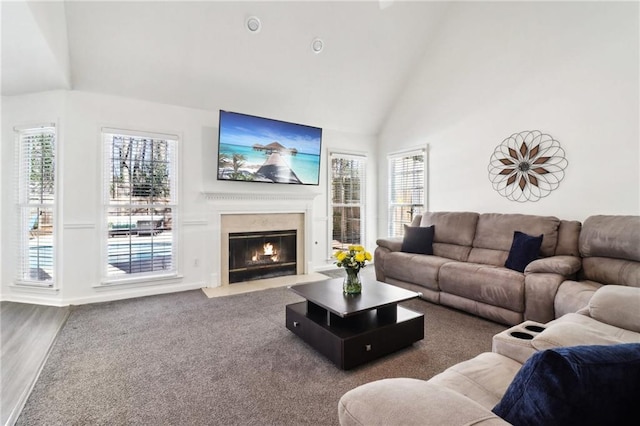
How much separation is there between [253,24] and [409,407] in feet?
13.6

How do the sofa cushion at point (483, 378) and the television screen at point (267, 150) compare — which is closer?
the sofa cushion at point (483, 378)

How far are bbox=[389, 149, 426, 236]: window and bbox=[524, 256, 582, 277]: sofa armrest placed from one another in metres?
2.41

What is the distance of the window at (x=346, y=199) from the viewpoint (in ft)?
18.8

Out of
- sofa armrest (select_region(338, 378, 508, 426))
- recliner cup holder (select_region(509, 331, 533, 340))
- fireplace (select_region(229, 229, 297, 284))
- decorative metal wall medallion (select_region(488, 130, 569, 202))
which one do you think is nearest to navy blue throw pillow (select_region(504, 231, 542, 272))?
decorative metal wall medallion (select_region(488, 130, 569, 202))

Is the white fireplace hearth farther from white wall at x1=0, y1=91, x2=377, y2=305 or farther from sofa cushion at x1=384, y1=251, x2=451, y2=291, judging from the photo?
sofa cushion at x1=384, y1=251, x2=451, y2=291

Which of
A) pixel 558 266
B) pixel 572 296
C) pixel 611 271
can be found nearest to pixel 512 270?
pixel 558 266

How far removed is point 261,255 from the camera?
16.2 feet

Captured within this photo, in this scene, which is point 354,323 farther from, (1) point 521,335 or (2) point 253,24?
(2) point 253,24

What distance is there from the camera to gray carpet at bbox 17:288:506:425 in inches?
70.6

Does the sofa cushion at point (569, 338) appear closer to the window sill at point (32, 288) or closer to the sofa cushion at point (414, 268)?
the sofa cushion at point (414, 268)

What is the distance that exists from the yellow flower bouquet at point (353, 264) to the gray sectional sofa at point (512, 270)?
1.32m

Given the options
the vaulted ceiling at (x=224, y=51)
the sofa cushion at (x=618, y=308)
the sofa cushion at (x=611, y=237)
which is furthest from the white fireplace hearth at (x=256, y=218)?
the sofa cushion at (x=618, y=308)

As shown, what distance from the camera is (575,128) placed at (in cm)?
343

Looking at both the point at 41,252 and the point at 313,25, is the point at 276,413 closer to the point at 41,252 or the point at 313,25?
the point at 41,252
